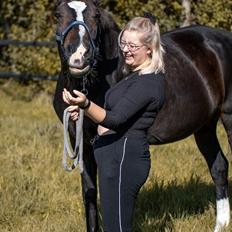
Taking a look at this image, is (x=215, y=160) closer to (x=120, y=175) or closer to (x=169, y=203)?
(x=169, y=203)

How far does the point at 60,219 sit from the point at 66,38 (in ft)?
5.92

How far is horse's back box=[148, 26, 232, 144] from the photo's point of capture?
468 centimetres

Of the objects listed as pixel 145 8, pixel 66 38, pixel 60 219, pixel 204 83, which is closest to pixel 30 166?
pixel 60 219

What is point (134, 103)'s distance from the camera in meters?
3.10

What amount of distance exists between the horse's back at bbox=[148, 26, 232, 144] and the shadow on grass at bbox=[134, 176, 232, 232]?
0.63 m

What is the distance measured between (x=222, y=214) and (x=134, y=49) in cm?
236

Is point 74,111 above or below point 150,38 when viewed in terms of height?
below

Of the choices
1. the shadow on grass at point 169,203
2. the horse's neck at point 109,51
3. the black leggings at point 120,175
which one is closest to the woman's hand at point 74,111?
the black leggings at point 120,175

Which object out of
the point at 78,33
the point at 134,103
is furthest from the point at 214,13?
the point at 134,103

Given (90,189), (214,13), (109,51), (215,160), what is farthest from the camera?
(214,13)

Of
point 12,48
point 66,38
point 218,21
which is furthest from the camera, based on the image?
point 12,48

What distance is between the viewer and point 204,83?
16.5 feet

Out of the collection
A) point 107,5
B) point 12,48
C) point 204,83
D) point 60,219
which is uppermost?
point 204,83

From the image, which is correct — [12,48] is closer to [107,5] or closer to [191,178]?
[107,5]
